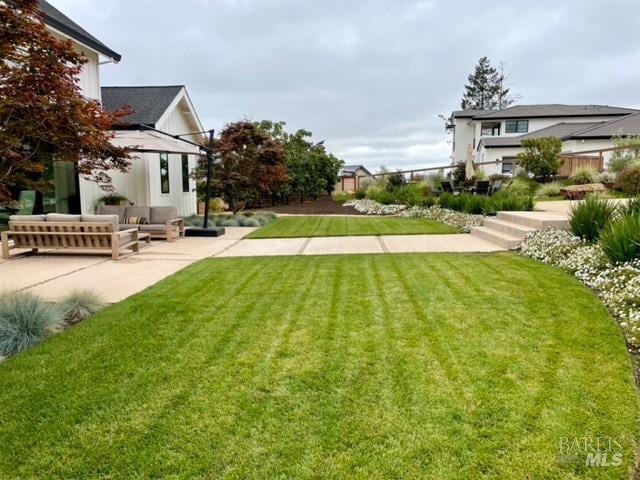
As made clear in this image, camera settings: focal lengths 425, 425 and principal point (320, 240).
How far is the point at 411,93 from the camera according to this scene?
949 inches

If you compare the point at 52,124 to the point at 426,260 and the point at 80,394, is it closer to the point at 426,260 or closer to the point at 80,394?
the point at 80,394

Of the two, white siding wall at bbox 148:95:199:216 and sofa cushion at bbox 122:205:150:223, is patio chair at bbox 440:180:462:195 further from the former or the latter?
sofa cushion at bbox 122:205:150:223

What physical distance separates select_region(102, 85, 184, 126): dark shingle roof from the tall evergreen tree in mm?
47607

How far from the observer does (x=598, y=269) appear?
555 centimetres

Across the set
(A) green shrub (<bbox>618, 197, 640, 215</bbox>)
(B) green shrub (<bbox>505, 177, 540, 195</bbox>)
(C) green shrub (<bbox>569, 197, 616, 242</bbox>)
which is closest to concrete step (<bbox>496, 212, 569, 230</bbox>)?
(C) green shrub (<bbox>569, 197, 616, 242</bbox>)

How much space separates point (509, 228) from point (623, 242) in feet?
11.9

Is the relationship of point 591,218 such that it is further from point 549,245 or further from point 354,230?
point 354,230

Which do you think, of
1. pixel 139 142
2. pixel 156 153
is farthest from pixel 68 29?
pixel 156 153

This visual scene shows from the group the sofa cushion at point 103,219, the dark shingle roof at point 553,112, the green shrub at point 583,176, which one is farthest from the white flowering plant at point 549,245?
the dark shingle roof at point 553,112

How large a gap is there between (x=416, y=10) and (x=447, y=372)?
13568mm

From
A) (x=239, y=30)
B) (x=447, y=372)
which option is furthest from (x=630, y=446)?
(x=239, y=30)

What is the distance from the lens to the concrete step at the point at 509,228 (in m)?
8.20

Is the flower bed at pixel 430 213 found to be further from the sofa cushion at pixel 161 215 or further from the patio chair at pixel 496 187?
the sofa cushion at pixel 161 215

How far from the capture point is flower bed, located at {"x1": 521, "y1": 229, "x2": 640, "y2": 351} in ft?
13.2
